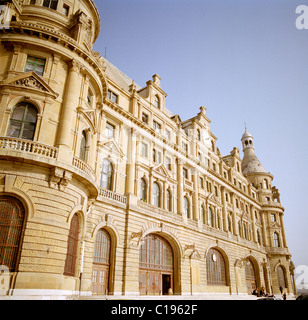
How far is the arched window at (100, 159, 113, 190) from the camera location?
24103 millimetres

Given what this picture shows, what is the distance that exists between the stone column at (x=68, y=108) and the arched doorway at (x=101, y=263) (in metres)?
8.02

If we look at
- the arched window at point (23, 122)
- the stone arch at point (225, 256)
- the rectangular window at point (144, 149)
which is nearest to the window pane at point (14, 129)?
the arched window at point (23, 122)

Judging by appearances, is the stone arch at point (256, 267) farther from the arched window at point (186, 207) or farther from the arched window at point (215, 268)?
the arched window at point (186, 207)

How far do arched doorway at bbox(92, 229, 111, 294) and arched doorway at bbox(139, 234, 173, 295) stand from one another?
160 inches

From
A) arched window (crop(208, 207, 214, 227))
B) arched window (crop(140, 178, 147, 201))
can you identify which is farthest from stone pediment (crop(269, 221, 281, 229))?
arched window (crop(140, 178, 147, 201))

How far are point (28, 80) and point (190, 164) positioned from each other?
23082 millimetres

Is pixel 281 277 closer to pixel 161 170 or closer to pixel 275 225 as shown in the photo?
pixel 275 225

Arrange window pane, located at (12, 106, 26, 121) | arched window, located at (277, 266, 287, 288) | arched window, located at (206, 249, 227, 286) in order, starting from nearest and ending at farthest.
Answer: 1. window pane, located at (12, 106, 26, 121)
2. arched window, located at (206, 249, 227, 286)
3. arched window, located at (277, 266, 287, 288)

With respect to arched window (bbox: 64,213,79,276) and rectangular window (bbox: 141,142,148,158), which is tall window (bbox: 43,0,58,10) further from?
arched window (bbox: 64,213,79,276)

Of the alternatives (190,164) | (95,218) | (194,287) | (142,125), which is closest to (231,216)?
(190,164)

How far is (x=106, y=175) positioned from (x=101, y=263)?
730 centimetres

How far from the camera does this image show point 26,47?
1827cm

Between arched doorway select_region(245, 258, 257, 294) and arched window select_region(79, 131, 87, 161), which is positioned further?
arched doorway select_region(245, 258, 257, 294)
